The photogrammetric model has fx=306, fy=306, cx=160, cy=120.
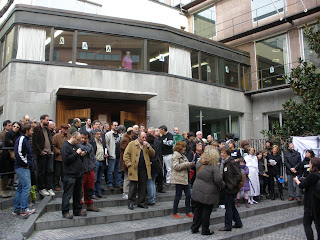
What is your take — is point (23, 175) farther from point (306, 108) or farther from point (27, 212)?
point (306, 108)

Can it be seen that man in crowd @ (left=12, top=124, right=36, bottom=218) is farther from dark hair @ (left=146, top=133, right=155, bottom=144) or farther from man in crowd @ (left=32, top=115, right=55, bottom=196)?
dark hair @ (left=146, top=133, right=155, bottom=144)

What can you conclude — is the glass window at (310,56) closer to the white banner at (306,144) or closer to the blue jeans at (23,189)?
the white banner at (306,144)

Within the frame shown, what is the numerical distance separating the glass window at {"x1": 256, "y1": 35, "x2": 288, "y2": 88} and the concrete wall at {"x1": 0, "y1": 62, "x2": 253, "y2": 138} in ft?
9.62

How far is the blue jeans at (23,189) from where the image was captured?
6.34 meters

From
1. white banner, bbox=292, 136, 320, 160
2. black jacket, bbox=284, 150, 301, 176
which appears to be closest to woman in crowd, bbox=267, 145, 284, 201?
black jacket, bbox=284, 150, 301, 176

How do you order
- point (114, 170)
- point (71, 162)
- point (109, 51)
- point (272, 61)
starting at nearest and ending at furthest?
point (71, 162)
point (114, 170)
point (109, 51)
point (272, 61)

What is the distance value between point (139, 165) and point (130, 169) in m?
0.26

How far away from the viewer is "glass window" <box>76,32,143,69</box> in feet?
43.9

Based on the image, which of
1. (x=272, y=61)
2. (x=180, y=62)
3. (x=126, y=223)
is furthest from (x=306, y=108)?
(x=126, y=223)

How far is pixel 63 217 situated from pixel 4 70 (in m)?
8.82

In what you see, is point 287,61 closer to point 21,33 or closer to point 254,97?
point 254,97

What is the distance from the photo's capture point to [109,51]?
1374cm

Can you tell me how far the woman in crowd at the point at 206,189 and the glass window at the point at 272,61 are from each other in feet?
42.9

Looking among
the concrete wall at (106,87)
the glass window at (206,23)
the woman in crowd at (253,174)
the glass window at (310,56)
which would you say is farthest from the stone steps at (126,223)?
the glass window at (206,23)
